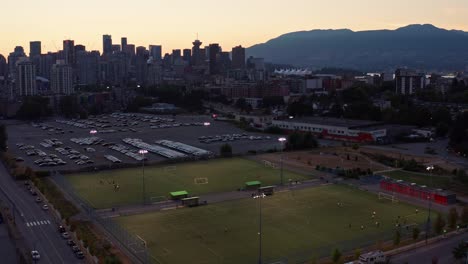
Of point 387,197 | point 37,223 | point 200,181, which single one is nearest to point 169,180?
point 200,181

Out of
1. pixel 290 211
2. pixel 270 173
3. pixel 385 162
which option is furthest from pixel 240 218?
pixel 385 162

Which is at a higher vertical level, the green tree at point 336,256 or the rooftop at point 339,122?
the rooftop at point 339,122

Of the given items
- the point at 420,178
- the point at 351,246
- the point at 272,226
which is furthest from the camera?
the point at 420,178

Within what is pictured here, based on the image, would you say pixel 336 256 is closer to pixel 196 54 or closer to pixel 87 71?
pixel 87 71

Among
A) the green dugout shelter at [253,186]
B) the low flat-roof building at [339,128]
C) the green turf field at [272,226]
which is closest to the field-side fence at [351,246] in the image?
the green turf field at [272,226]

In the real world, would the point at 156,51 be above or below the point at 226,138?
above

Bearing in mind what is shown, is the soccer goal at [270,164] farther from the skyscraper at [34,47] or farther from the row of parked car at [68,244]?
the skyscraper at [34,47]

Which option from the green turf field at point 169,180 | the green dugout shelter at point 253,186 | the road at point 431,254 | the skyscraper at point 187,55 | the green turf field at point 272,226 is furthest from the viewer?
the skyscraper at point 187,55
